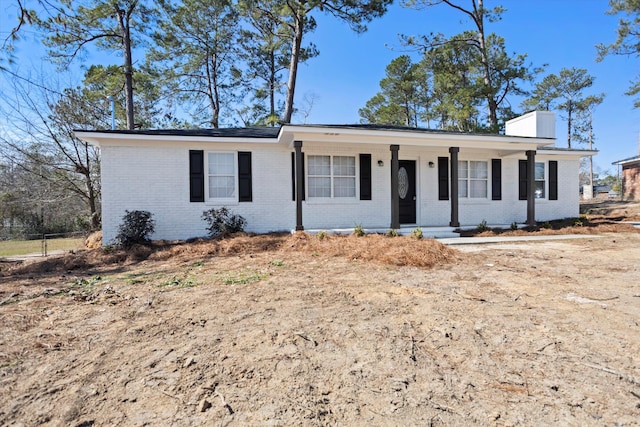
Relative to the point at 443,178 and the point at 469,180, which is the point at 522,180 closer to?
the point at 469,180

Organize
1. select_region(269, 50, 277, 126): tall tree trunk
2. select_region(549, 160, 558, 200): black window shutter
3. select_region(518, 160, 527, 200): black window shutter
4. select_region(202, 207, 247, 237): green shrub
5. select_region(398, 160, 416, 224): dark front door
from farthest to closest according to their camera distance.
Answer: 1. select_region(269, 50, 277, 126): tall tree trunk
2. select_region(549, 160, 558, 200): black window shutter
3. select_region(518, 160, 527, 200): black window shutter
4. select_region(398, 160, 416, 224): dark front door
5. select_region(202, 207, 247, 237): green shrub

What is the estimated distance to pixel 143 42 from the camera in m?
15.7

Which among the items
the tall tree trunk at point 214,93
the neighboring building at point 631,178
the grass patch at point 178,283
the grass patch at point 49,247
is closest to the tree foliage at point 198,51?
the tall tree trunk at point 214,93

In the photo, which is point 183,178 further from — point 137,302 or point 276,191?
point 137,302

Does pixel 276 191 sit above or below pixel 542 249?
above

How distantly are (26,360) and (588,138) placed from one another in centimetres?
4619

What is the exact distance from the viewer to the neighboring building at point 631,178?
71.4 ft

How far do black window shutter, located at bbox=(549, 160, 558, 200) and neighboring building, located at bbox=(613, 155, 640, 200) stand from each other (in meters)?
16.2

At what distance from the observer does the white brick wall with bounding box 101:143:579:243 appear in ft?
27.8

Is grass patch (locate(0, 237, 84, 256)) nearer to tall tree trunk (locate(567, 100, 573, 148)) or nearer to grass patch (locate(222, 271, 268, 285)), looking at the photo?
grass patch (locate(222, 271, 268, 285))

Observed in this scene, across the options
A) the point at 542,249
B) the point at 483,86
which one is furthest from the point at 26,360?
the point at 483,86

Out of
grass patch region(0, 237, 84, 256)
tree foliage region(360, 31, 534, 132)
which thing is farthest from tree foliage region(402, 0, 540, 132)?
grass patch region(0, 237, 84, 256)

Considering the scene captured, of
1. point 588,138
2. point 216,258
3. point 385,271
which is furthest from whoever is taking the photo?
point 588,138

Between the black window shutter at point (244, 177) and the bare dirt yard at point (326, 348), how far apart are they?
4292 millimetres
